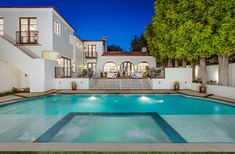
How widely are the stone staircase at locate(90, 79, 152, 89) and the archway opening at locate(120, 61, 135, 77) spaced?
1018 centimetres

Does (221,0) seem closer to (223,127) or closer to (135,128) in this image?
(223,127)

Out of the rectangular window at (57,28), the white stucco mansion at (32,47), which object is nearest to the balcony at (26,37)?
the white stucco mansion at (32,47)

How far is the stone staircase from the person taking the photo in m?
22.7

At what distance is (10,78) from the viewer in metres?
18.7

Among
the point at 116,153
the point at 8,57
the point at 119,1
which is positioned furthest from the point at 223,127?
the point at 119,1

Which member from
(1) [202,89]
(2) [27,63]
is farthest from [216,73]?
(2) [27,63]

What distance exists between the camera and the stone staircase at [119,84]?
2272cm

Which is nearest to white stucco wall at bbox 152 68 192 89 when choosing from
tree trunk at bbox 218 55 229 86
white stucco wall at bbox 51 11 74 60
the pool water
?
tree trunk at bbox 218 55 229 86

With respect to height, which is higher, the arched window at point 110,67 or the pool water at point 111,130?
the arched window at point 110,67

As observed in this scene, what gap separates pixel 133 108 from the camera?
43.2ft

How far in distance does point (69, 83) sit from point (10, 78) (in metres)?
5.20

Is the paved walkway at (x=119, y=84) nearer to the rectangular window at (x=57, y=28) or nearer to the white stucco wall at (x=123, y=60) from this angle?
the rectangular window at (x=57, y=28)

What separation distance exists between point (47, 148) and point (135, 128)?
384cm

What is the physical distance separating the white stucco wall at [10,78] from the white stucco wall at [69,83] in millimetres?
2908
